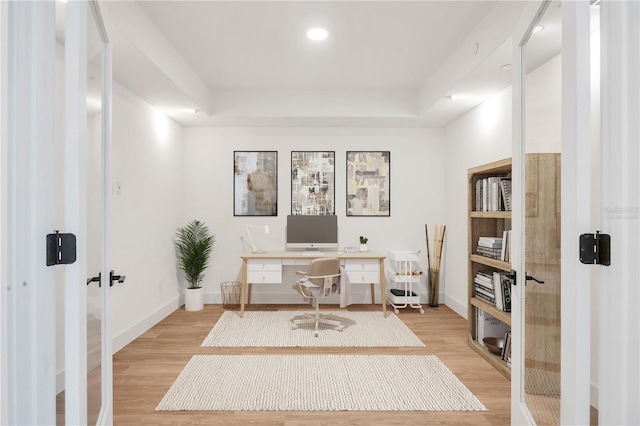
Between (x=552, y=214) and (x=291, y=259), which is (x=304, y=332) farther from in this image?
(x=552, y=214)

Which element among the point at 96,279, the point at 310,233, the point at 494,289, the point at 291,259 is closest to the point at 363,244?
the point at 310,233

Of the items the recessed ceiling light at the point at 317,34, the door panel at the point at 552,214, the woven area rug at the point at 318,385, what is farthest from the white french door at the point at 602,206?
the recessed ceiling light at the point at 317,34

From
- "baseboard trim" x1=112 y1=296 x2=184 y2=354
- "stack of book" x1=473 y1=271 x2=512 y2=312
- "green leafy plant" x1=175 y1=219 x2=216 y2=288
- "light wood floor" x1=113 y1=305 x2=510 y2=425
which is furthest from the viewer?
"green leafy plant" x1=175 y1=219 x2=216 y2=288

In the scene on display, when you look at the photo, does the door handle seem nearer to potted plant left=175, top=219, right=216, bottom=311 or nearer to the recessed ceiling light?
the recessed ceiling light

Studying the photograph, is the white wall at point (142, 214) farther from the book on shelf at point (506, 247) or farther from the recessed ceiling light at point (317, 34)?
the book on shelf at point (506, 247)

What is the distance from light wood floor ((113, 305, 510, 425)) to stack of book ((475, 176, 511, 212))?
4.15 ft

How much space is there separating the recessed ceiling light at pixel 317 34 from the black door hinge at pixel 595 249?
8.64 ft

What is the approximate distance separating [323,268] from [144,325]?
193 cm

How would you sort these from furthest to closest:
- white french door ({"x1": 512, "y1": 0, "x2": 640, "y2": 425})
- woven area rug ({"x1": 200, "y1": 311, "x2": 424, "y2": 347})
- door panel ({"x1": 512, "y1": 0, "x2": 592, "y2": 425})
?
woven area rug ({"x1": 200, "y1": 311, "x2": 424, "y2": 347}), door panel ({"x1": 512, "y1": 0, "x2": 592, "y2": 425}), white french door ({"x1": 512, "y1": 0, "x2": 640, "y2": 425})

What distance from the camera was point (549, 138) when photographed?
5.02ft

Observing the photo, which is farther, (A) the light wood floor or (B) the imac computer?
(B) the imac computer

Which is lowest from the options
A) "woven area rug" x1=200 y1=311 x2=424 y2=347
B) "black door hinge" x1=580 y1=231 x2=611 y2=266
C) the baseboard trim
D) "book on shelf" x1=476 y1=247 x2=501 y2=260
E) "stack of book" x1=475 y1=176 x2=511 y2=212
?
"woven area rug" x1=200 y1=311 x2=424 y2=347

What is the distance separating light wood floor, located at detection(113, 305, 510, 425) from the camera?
220 centimetres

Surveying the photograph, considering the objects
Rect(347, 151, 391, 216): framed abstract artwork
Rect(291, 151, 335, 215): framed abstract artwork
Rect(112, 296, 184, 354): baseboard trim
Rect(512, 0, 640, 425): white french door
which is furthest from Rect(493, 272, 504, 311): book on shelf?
Rect(112, 296, 184, 354): baseboard trim
